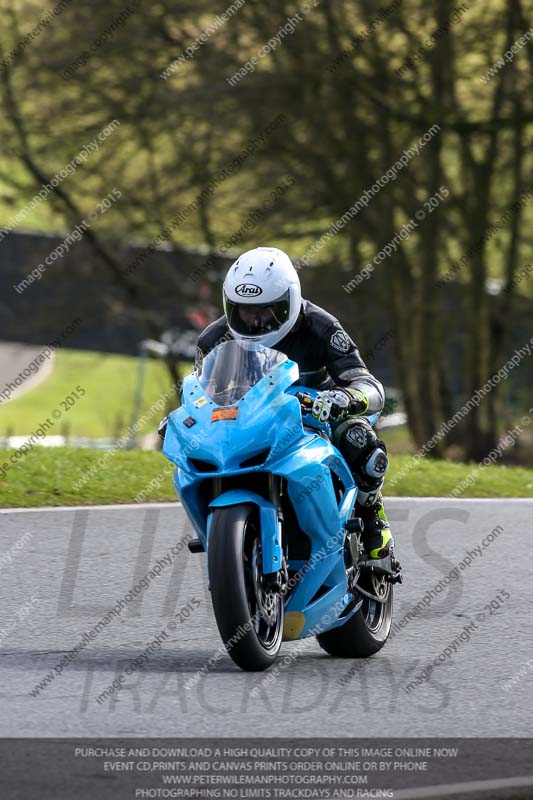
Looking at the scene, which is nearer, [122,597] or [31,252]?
[122,597]

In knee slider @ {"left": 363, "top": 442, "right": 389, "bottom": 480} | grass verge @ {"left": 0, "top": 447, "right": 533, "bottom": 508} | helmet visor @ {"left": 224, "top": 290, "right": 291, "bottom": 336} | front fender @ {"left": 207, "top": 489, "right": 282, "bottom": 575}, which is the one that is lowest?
grass verge @ {"left": 0, "top": 447, "right": 533, "bottom": 508}

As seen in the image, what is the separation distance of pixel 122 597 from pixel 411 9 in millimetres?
15689

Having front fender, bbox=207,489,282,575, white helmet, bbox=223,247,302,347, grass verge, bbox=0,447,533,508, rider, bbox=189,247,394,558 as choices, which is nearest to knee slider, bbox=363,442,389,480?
rider, bbox=189,247,394,558

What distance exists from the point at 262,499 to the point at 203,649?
108cm

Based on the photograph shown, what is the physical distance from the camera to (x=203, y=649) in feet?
21.2

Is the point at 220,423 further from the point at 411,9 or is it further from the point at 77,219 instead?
the point at 77,219

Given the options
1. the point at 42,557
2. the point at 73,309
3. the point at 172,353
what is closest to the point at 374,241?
the point at 172,353

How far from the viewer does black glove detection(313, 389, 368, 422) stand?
5.96 meters

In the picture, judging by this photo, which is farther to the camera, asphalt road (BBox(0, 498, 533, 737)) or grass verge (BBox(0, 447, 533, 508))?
grass verge (BBox(0, 447, 533, 508))

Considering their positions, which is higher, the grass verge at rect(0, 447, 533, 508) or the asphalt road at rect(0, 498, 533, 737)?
the asphalt road at rect(0, 498, 533, 737)

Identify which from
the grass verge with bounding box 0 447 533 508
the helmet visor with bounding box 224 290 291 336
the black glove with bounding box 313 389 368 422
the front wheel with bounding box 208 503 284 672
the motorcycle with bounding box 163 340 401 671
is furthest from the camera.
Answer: the grass verge with bounding box 0 447 533 508

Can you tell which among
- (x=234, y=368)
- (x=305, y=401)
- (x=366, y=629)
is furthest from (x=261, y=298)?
(x=366, y=629)

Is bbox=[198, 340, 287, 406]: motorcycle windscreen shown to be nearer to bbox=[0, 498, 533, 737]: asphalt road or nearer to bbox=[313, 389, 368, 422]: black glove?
bbox=[313, 389, 368, 422]: black glove

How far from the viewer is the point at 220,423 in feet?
18.7
